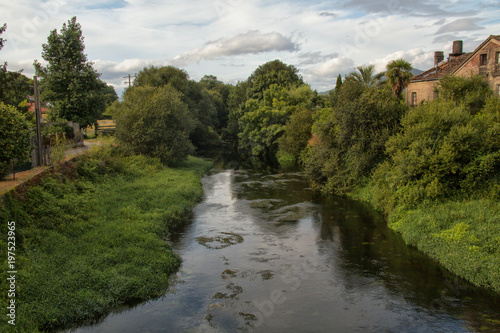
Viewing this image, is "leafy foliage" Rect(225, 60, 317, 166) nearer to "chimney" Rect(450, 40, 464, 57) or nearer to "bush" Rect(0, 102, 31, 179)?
"chimney" Rect(450, 40, 464, 57)

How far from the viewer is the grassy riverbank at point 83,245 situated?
11.2m

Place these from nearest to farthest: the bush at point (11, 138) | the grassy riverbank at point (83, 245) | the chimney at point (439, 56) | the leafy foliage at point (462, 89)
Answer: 1. the grassy riverbank at point (83, 245)
2. the bush at point (11, 138)
3. the leafy foliage at point (462, 89)
4. the chimney at point (439, 56)

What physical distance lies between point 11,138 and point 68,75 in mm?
28041

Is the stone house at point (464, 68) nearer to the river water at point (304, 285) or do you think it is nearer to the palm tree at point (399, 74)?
the palm tree at point (399, 74)

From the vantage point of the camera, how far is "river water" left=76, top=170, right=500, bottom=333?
11.6m

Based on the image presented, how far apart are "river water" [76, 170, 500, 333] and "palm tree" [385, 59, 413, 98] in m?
19.9

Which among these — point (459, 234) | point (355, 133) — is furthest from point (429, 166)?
point (355, 133)

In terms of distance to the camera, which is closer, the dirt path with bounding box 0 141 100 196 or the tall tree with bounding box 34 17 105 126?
the dirt path with bounding box 0 141 100 196

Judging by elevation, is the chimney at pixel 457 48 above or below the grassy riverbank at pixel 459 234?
above

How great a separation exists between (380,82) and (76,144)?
32.6 metres

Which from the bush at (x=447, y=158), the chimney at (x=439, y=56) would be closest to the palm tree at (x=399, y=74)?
the chimney at (x=439, y=56)

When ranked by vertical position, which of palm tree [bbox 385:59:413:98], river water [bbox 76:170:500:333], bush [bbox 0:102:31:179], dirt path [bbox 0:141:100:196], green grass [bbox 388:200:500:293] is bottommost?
river water [bbox 76:170:500:333]

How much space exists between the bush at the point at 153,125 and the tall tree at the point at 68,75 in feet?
20.2

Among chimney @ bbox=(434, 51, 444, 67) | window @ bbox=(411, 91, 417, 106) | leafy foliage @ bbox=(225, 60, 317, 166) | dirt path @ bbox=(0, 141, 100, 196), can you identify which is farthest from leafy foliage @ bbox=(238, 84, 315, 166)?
dirt path @ bbox=(0, 141, 100, 196)
